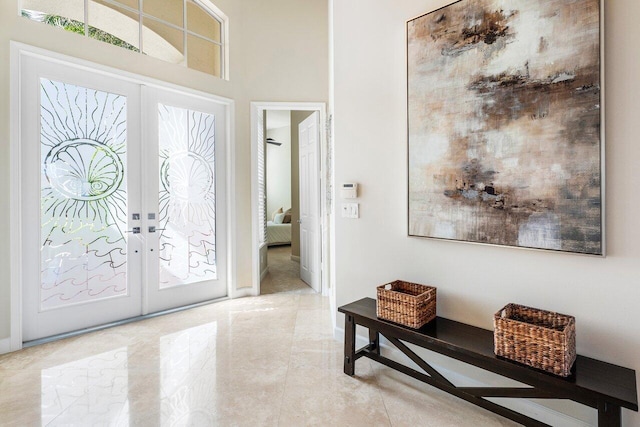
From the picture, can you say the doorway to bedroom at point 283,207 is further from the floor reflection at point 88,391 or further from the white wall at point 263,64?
the floor reflection at point 88,391

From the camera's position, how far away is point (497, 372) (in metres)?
1.54

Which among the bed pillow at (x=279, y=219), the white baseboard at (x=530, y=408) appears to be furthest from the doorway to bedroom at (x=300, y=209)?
the white baseboard at (x=530, y=408)

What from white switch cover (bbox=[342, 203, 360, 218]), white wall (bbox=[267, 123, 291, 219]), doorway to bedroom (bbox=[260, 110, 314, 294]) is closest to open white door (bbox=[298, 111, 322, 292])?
doorway to bedroom (bbox=[260, 110, 314, 294])

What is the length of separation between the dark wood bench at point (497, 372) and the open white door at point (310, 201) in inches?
79.7

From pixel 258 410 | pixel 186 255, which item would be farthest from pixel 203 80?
pixel 258 410

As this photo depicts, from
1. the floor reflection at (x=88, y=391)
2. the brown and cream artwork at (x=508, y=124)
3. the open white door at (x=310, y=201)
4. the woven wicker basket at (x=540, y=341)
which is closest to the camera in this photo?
the woven wicker basket at (x=540, y=341)

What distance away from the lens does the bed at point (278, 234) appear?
7828mm

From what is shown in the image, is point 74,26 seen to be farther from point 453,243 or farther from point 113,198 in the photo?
point 453,243

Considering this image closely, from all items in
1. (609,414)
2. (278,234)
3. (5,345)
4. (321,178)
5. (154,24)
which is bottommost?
(5,345)

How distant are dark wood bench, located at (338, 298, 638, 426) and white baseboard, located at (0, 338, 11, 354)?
2.58m

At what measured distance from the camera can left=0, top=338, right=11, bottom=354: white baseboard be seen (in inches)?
96.0

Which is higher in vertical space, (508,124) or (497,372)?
(508,124)

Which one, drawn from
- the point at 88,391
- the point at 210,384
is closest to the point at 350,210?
the point at 210,384

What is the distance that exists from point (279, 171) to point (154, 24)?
634cm
